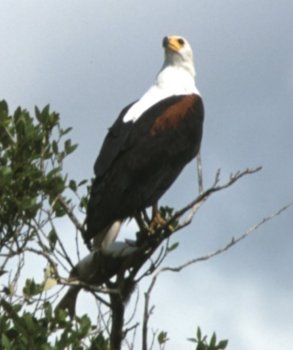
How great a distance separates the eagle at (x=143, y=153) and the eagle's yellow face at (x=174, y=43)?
0.47m

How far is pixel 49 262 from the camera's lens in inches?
231

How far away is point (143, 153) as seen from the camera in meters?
7.28

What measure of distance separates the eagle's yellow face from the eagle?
0.47 meters

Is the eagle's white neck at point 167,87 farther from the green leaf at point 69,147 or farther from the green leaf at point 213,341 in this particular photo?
the green leaf at point 213,341

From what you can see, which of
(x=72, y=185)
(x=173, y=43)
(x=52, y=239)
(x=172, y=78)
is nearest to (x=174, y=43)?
(x=173, y=43)

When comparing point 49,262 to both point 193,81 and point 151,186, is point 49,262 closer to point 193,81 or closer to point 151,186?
point 151,186

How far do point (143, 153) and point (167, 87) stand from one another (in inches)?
37.2

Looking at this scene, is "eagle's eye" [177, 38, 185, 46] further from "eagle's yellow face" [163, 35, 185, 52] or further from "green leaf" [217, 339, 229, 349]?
"green leaf" [217, 339, 229, 349]

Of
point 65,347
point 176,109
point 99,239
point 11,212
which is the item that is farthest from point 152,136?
point 65,347

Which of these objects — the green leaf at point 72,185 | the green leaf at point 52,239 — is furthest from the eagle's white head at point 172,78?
the green leaf at point 52,239

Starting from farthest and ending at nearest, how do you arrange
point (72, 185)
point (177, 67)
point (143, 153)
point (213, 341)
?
point (177, 67)
point (143, 153)
point (72, 185)
point (213, 341)

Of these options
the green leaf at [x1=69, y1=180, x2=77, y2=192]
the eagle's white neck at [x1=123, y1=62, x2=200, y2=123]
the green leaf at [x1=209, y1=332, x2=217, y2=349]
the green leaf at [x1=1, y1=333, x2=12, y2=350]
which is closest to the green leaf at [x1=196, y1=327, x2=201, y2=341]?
the green leaf at [x1=209, y1=332, x2=217, y2=349]

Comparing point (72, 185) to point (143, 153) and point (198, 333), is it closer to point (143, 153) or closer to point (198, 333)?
point (143, 153)

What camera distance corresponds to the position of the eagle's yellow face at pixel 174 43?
28.3 ft
